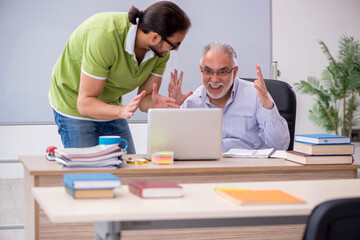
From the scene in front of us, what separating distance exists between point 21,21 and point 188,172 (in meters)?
3.24

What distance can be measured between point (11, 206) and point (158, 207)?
339 centimetres

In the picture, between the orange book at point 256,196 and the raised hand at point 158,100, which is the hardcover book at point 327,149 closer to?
the raised hand at point 158,100

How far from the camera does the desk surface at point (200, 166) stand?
7.01ft

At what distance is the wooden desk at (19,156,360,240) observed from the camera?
84.5 inches

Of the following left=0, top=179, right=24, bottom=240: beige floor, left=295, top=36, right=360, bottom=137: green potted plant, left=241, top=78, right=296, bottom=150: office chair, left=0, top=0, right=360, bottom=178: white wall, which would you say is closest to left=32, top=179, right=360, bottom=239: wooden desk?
left=241, top=78, right=296, bottom=150: office chair

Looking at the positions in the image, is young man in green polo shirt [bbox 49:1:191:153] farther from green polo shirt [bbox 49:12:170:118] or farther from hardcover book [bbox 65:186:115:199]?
hardcover book [bbox 65:186:115:199]

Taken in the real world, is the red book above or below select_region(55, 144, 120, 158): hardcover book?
below

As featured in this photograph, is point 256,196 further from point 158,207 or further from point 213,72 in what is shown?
point 213,72

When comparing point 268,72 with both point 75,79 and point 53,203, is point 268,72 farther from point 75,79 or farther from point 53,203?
point 53,203

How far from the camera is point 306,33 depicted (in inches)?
271

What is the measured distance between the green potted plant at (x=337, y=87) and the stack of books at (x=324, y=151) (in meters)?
4.45

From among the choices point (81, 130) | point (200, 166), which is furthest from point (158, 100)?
point (200, 166)

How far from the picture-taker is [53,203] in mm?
1407

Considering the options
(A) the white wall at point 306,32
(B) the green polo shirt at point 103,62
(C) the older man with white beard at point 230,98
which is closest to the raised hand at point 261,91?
(C) the older man with white beard at point 230,98
